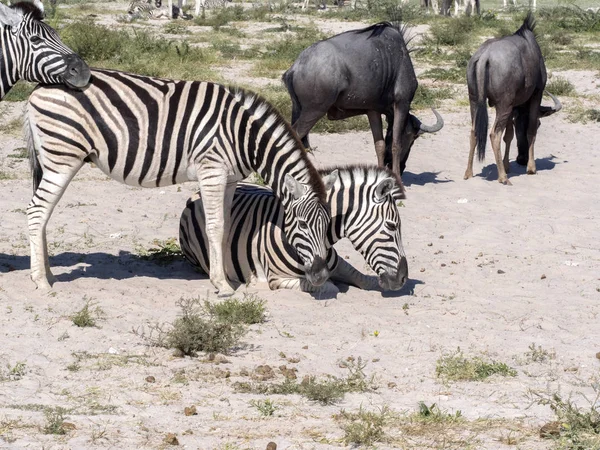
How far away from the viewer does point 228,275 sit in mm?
7641

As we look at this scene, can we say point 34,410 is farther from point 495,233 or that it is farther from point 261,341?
point 495,233

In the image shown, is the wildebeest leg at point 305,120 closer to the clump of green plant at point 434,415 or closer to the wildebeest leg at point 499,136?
the wildebeest leg at point 499,136

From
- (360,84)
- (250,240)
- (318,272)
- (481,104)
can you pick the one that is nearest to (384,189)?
(318,272)

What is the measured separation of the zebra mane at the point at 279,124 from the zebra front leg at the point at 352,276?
0.69 metres

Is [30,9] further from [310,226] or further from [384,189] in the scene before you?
[384,189]

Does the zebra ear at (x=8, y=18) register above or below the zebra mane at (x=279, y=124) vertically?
above

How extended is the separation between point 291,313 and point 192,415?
2.01 m

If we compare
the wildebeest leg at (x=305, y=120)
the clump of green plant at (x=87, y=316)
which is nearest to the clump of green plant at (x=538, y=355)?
the clump of green plant at (x=87, y=316)

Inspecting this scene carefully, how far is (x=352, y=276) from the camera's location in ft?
24.7

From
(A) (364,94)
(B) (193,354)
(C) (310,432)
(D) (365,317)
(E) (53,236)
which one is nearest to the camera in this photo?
(C) (310,432)

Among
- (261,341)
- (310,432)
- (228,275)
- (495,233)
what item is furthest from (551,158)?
(310,432)

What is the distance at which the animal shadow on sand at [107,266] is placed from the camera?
302 inches

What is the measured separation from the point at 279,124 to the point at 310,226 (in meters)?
0.82

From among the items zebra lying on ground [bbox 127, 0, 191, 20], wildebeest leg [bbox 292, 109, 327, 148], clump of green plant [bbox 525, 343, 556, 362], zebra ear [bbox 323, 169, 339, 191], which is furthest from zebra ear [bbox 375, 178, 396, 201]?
zebra lying on ground [bbox 127, 0, 191, 20]
